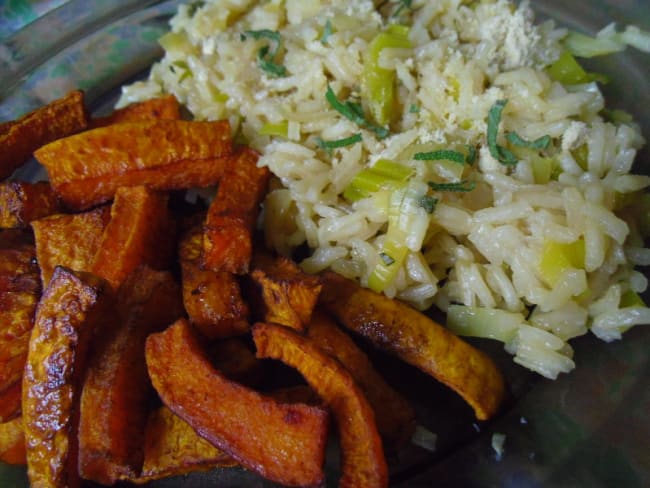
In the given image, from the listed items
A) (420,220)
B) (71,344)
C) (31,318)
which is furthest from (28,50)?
(420,220)

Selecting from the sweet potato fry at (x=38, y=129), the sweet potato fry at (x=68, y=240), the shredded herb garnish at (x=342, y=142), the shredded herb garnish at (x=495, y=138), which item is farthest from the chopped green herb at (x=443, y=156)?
the sweet potato fry at (x=38, y=129)

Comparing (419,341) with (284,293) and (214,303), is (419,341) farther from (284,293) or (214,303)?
(214,303)

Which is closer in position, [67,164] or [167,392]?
[167,392]

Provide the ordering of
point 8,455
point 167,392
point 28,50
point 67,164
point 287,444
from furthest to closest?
point 28,50, point 67,164, point 8,455, point 167,392, point 287,444

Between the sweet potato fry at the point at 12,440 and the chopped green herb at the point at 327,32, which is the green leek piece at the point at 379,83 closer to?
the chopped green herb at the point at 327,32

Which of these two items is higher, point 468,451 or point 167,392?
point 167,392

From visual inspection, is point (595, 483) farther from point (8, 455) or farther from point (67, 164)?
point (67, 164)

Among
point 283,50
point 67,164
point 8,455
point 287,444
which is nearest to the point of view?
point 287,444
